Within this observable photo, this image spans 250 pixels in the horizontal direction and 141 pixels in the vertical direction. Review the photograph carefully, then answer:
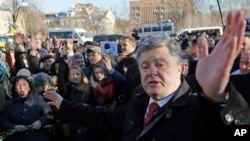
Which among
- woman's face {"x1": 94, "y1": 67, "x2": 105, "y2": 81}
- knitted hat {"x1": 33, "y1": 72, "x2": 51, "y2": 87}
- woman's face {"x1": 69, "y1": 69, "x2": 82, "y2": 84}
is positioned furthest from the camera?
knitted hat {"x1": 33, "y1": 72, "x2": 51, "y2": 87}

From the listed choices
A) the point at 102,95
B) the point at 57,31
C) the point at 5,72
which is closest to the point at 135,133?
the point at 102,95

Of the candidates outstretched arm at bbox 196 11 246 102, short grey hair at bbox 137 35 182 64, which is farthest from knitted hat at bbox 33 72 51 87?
outstretched arm at bbox 196 11 246 102

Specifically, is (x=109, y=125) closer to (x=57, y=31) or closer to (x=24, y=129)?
(x=24, y=129)

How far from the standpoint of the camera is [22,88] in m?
5.47

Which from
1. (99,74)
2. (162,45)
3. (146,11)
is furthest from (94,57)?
(146,11)

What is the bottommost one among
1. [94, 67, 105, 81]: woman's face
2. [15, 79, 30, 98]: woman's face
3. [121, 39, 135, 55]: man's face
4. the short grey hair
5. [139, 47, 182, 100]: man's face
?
[15, 79, 30, 98]: woman's face

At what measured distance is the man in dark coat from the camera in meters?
1.74

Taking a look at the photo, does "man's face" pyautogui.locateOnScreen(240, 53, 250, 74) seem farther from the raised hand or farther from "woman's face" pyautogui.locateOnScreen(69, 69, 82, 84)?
"woman's face" pyautogui.locateOnScreen(69, 69, 82, 84)

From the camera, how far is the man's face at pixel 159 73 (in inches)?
103

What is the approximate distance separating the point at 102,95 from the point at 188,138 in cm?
328

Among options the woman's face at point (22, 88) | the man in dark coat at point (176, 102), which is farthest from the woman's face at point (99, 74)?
the man in dark coat at point (176, 102)

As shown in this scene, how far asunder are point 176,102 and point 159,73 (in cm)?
22

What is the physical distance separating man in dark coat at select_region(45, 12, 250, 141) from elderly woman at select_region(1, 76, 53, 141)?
6.75 ft

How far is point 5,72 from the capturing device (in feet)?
23.9
